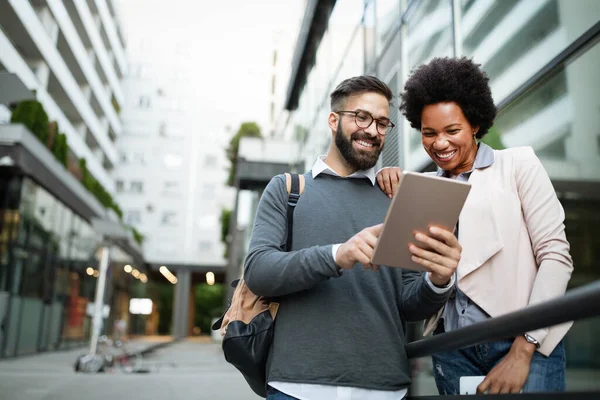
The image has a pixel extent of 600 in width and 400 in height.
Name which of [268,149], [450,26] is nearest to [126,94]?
[268,149]

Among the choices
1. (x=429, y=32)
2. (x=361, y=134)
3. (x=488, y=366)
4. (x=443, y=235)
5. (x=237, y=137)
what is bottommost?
(x=488, y=366)

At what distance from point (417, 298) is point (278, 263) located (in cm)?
54

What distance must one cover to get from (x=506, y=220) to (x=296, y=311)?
2.54 feet

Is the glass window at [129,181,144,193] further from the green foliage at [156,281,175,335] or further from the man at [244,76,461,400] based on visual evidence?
the man at [244,76,461,400]

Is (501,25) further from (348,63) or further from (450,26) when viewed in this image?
(348,63)

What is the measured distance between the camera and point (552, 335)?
5.71 feet

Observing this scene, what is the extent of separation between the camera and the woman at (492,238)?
1743mm

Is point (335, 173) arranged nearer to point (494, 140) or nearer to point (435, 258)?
point (435, 258)

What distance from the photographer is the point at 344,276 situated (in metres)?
1.98

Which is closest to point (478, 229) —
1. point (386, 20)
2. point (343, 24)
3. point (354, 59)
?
point (386, 20)

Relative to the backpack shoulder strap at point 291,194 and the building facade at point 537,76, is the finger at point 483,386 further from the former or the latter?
the building facade at point 537,76

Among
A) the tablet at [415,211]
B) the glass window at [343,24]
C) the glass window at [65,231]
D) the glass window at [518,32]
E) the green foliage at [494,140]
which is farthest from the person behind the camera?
the glass window at [65,231]

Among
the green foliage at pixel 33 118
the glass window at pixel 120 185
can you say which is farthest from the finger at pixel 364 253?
the glass window at pixel 120 185

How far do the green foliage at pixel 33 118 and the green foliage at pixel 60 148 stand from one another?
40.1 inches
